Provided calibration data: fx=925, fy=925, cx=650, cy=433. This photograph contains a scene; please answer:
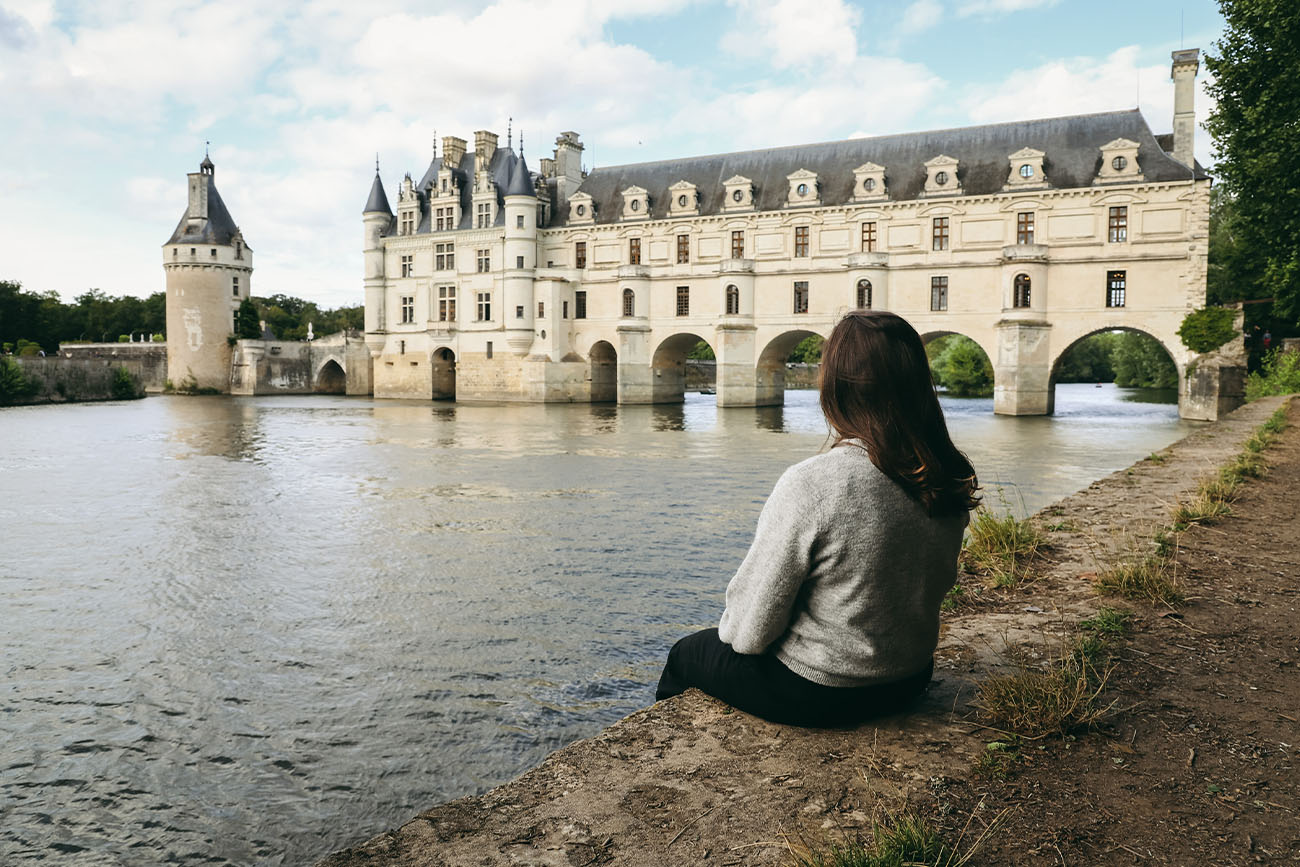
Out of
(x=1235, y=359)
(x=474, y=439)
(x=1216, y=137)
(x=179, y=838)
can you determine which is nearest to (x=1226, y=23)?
(x=1216, y=137)

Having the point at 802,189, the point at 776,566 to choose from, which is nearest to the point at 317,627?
the point at 776,566

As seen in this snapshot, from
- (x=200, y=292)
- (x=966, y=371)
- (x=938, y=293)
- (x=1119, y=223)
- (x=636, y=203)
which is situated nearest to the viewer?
(x=1119, y=223)

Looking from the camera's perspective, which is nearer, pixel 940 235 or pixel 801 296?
pixel 940 235

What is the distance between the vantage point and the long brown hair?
3104 millimetres

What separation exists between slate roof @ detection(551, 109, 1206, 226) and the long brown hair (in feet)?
125

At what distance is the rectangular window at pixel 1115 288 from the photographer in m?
36.1

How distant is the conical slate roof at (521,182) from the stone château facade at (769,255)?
0.61ft

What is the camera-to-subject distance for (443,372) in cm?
5462

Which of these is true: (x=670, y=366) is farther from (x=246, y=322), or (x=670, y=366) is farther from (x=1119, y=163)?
(x=246, y=322)

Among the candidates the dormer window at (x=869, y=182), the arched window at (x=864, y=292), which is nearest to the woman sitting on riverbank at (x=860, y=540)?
the arched window at (x=864, y=292)

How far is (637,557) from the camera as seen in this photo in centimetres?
1015

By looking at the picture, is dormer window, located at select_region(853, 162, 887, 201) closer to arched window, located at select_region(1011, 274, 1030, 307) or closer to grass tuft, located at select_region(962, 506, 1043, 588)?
arched window, located at select_region(1011, 274, 1030, 307)

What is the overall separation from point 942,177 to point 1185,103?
9.22 m

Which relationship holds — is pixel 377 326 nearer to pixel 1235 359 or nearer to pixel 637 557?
pixel 1235 359
